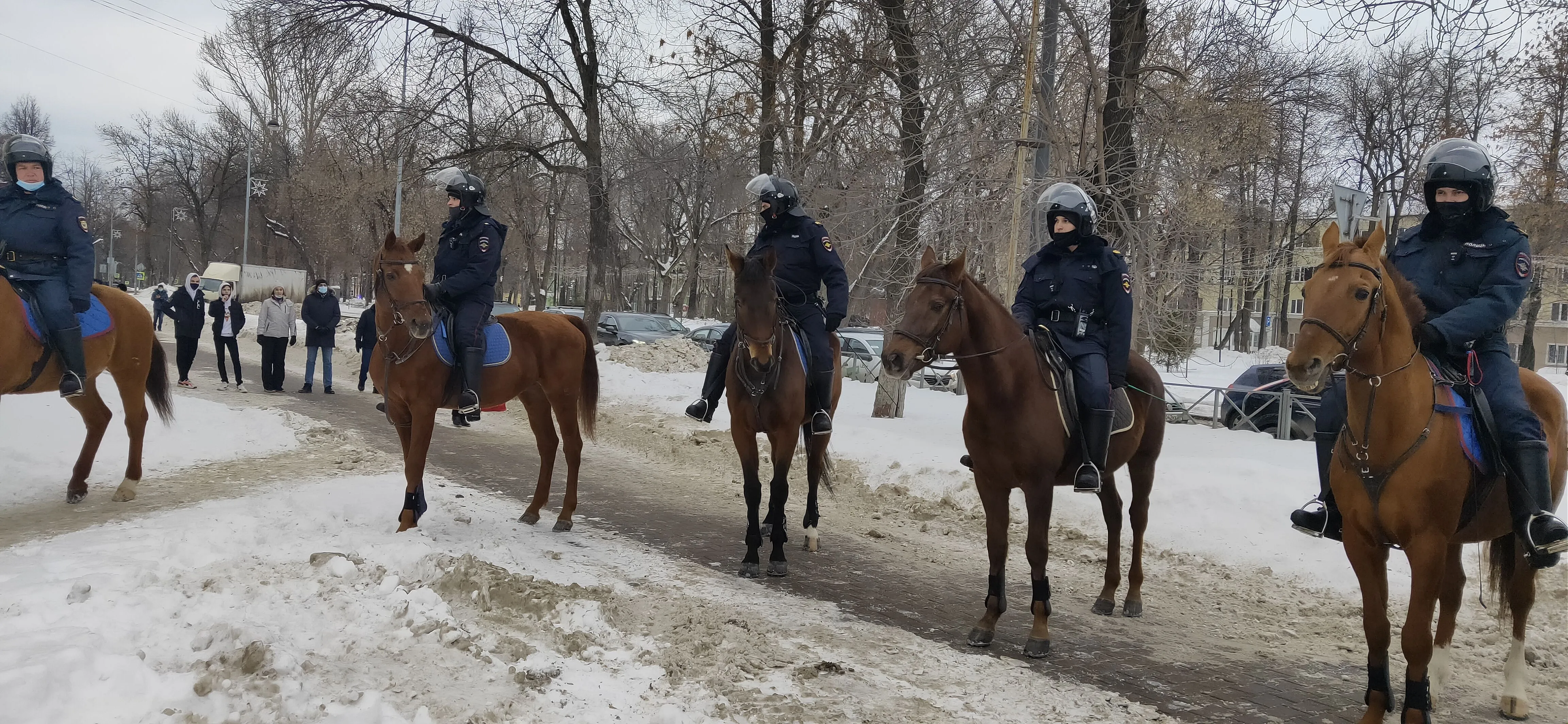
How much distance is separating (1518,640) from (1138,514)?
7.75ft

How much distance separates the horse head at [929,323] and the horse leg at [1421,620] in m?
2.50

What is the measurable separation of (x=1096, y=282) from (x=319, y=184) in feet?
152

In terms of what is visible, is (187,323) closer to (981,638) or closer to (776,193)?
(776,193)

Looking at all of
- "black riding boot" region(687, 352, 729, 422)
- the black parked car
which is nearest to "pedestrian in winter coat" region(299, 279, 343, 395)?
"black riding boot" region(687, 352, 729, 422)

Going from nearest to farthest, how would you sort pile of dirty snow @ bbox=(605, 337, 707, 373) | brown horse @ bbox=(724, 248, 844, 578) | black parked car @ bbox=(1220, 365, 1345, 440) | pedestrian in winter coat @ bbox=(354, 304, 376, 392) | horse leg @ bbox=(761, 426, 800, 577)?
1. brown horse @ bbox=(724, 248, 844, 578)
2. horse leg @ bbox=(761, 426, 800, 577)
3. black parked car @ bbox=(1220, 365, 1345, 440)
4. pedestrian in winter coat @ bbox=(354, 304, 376, 392)
5. pile of dirty snow @ bbox=(605, 337, 707, 373)

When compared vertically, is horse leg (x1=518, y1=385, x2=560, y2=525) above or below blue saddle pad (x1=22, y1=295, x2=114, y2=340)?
below

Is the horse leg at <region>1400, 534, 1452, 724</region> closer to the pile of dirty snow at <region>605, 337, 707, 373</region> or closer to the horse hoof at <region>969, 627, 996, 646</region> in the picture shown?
the horse hoof at <region>969, 627, 996, 646</region>

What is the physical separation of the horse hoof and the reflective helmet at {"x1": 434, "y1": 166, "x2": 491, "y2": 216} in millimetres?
5108

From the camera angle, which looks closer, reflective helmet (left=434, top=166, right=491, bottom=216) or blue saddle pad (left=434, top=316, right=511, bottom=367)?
blue saddle pad (left=434, top=316, right=511, bottom=367)

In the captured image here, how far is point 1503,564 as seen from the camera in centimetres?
516

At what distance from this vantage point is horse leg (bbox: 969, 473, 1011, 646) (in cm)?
564

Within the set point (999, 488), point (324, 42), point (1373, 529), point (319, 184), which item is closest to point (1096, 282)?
point (999, 488)

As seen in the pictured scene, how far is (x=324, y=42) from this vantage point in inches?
805

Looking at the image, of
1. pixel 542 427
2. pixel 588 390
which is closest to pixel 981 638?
pixel 542 427
